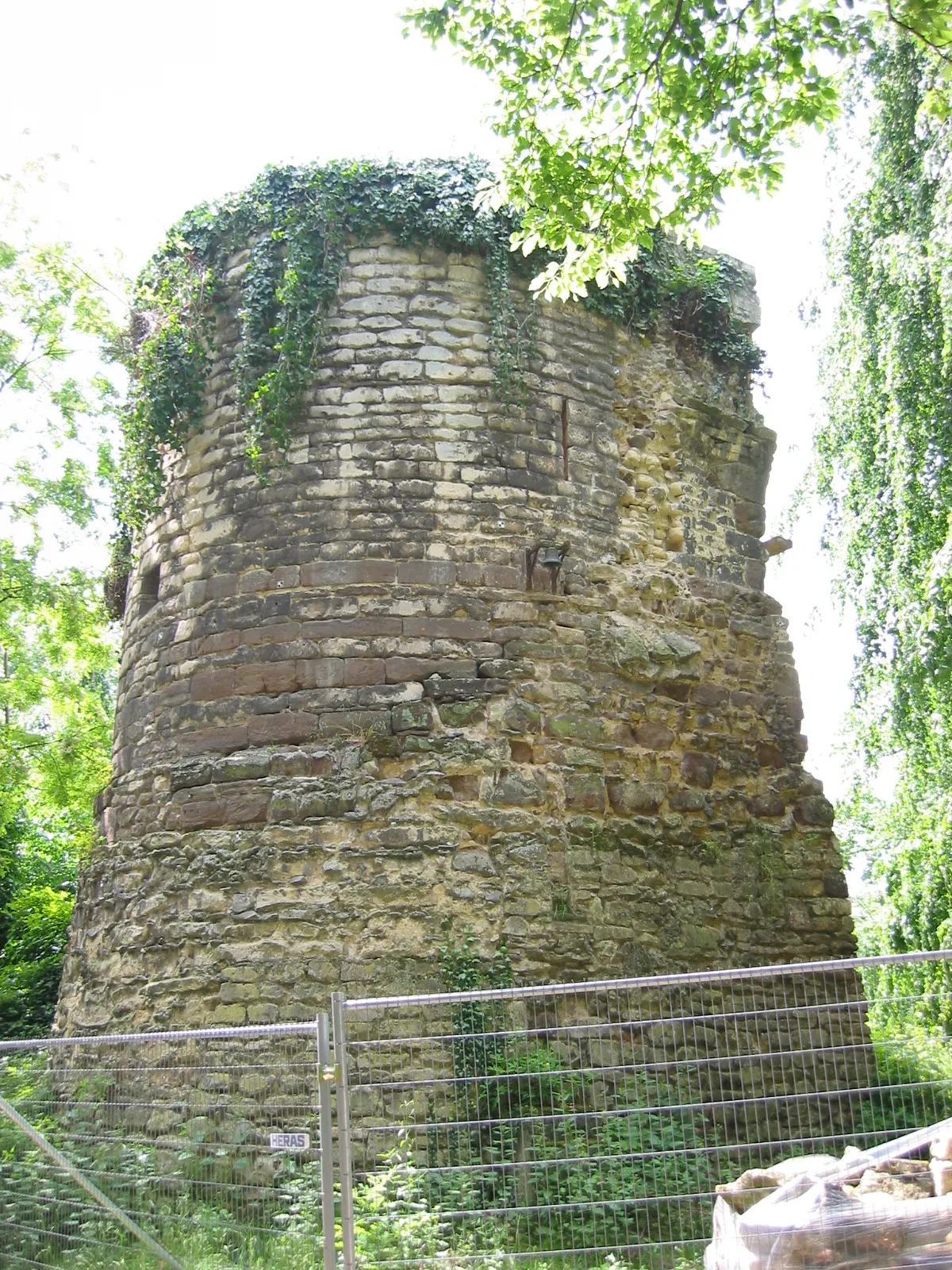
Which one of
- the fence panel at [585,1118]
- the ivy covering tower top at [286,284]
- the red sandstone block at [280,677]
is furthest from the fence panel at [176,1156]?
the ivy covering tower top at [286,284]

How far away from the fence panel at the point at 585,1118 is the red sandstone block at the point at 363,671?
1807mm

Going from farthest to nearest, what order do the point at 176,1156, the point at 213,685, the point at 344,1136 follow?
1. the point at 213,685
2. the point at 176,1156
3. the point at 344,1136

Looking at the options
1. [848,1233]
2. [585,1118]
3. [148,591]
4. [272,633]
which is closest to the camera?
[848,1233]

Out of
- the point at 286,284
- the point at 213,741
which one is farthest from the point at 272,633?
the point at 286,284

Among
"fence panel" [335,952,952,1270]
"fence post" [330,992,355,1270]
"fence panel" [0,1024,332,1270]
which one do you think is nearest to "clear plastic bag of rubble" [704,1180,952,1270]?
"fence panel" [335,952,952,1270]

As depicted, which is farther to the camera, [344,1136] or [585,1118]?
[585,1118]

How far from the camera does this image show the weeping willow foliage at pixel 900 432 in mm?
8367

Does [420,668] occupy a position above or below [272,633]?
below

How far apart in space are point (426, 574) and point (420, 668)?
22.5 inches

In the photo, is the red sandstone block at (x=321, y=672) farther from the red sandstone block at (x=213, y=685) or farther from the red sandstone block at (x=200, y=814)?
the red sandstone block at (x=200, y=814)

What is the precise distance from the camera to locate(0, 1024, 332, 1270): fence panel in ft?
14.8

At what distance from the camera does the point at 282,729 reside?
22.8 feet

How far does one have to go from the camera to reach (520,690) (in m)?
7.07

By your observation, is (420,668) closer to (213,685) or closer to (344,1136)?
(213,685)
